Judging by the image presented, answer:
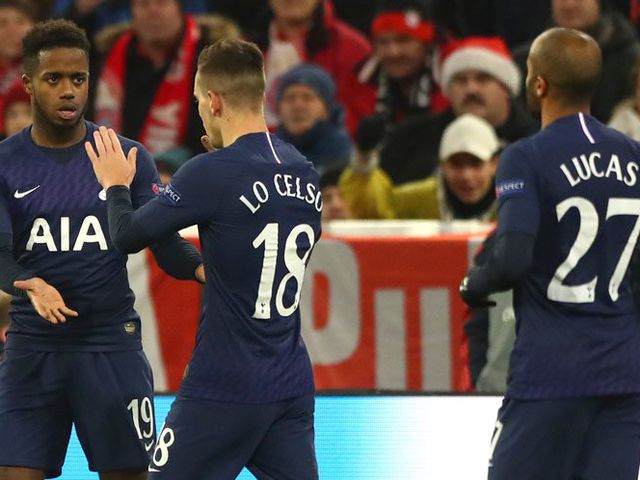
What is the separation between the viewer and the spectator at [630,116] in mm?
8984

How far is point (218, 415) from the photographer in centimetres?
466

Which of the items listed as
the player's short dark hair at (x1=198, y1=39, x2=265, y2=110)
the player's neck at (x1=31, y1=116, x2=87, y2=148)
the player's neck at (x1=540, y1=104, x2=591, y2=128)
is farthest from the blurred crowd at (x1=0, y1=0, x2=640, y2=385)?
the player's short dark hair at (x1=198, y1=39, x2=265, y2=110)

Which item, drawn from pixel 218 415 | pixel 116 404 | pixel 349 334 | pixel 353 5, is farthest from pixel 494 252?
pixel 353 5

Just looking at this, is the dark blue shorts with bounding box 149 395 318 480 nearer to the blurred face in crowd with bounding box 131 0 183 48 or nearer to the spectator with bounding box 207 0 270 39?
the blurred face in crowd with bounding box 131 0 183 48

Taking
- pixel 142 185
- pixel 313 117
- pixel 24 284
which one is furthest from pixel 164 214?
pixel 313 117

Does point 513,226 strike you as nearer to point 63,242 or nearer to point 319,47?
point 63,242

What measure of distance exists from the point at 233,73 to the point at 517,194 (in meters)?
0.93

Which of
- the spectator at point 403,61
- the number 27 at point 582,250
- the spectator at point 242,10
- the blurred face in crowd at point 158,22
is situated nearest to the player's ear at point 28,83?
the number 27 at point 582,250

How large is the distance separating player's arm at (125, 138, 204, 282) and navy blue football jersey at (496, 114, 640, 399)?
112 centimetres

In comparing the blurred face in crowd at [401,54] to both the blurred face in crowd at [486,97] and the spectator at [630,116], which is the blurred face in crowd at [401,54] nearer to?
the blurred face in crowd at [486,97]

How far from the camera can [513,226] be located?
4527 millimetres

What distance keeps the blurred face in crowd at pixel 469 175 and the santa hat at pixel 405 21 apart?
1745mm

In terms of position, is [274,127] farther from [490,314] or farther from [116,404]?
[116,404]

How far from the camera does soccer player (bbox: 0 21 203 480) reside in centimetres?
516
